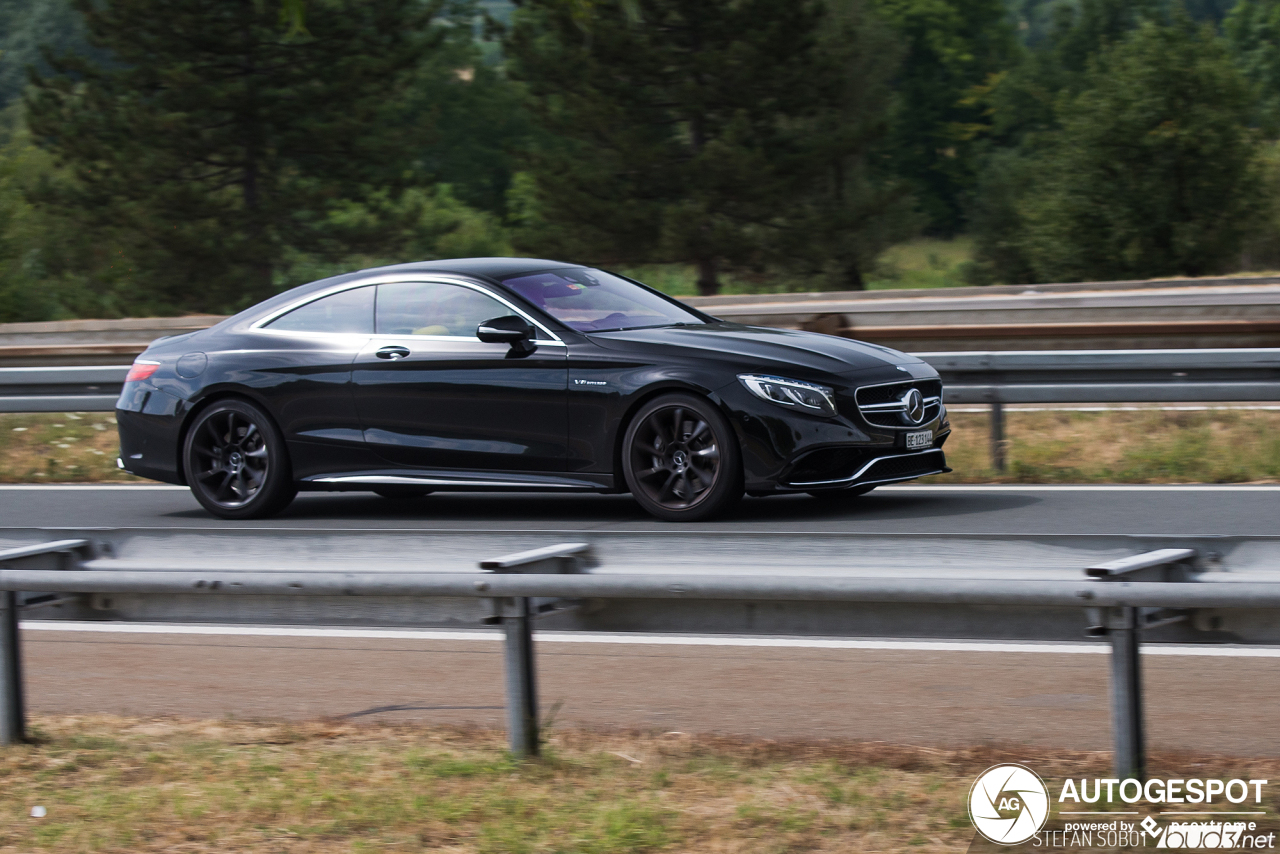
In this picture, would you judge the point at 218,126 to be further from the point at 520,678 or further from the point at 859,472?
the point at 520,678

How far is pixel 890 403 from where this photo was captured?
28.6 feet

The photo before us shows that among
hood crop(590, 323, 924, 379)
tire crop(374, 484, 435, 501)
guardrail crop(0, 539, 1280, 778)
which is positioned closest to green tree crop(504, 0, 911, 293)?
tire crop(374, 484, 435, 501)

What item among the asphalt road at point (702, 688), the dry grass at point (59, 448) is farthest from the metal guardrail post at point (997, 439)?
the dry grass at point (59, 448)

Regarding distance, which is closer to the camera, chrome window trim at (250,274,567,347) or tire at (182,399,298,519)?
chrome window trim at (250,274,567,347)

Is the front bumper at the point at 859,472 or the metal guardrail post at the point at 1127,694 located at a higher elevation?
the front bumper at the point at 859,472

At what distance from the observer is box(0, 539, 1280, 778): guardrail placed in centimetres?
404

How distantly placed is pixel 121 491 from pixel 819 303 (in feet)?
60.7

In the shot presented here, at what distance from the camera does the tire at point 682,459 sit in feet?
28.0

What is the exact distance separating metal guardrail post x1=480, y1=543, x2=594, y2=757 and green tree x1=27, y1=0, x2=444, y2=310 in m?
34.8

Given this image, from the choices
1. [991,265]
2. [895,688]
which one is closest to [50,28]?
[991,265]

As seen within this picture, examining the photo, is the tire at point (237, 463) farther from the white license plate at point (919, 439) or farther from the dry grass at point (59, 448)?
the white license plate at point (919, 439)

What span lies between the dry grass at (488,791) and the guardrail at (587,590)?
0.32m

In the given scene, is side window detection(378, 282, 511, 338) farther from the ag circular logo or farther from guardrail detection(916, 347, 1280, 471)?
the ag circular logo

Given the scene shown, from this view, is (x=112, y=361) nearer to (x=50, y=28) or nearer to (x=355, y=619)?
(x=355, y=619)
